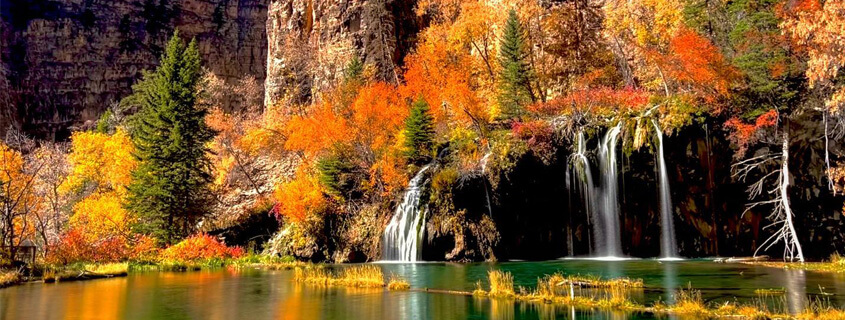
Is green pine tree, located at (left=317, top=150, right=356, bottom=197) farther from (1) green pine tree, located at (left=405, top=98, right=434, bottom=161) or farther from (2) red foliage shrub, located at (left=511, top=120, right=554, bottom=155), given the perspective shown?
(2) red foliage shrub, located at (left=511, top=120, right=554, bottom=155)

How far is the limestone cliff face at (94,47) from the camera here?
92500 mm

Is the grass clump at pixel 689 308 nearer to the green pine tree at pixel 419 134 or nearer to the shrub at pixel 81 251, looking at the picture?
the green pine tree at pixel 419 134

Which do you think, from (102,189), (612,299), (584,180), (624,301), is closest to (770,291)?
(624,301)

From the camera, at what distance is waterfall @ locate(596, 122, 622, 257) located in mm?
34500

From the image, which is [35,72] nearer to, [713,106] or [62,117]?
[62,117]

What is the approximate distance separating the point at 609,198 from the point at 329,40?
39074 mm

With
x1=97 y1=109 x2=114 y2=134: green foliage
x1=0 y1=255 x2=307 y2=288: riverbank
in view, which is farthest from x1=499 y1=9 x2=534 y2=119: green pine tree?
x1=97 y1=109 x2=114 y2=134: green foliage

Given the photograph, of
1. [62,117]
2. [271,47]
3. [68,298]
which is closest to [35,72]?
[62,117]

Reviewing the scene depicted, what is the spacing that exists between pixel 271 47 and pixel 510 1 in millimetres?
29175

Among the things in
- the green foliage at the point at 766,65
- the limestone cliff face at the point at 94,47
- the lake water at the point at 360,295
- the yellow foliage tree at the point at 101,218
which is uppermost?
the limestone cliff face at the point at 94,47

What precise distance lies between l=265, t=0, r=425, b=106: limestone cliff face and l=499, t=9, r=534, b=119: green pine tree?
14907 millimetres

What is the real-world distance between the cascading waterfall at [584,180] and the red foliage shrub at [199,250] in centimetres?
2111

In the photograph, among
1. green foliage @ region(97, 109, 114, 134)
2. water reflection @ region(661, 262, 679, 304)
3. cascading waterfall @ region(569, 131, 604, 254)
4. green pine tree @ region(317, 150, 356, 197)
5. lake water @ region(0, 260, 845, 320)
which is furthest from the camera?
green foliage @ region(97, 109, 114, 134)

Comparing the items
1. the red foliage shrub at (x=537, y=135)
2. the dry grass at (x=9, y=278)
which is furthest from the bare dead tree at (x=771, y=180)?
the dry grass at (x=9, y=278)
